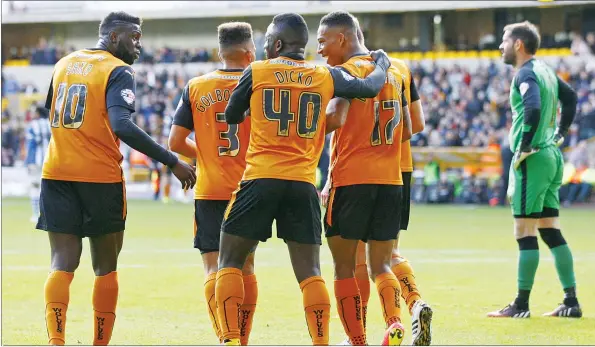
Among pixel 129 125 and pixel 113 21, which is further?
pixel 113 21

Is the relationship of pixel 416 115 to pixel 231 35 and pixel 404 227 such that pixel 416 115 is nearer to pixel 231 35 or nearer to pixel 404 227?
pixel 404 227

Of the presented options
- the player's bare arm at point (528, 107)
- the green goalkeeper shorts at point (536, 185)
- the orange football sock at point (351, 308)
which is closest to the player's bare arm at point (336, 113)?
the orange football sock at point (351, 308)

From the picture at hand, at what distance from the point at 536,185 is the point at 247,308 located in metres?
3.28

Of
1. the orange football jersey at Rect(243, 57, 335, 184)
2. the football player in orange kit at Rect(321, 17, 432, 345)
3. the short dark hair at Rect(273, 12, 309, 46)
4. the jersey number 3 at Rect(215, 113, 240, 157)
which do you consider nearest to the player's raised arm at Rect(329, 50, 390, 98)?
the orange football jersey at Rect(243, 57, 335, 184)

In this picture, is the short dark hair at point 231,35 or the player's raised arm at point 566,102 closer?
the short dark hair at point 231,35

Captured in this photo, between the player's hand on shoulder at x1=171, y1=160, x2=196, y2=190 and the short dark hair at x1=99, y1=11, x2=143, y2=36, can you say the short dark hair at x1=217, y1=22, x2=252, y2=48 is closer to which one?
the short dark hair at x1=99, y1=11, x2=143, y2=36

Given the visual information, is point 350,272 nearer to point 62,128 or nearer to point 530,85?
point 62,128

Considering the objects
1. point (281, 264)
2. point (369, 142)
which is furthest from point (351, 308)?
point (281, 264)

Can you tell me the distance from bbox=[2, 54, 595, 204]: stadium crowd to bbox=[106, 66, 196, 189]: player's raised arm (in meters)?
20.2

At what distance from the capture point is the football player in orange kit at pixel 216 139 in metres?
7.55

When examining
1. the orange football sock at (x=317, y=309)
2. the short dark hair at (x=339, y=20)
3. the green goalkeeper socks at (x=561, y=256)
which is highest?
the short dark hair at (x=339, y=20)

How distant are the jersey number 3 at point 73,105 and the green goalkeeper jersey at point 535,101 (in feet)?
13.8

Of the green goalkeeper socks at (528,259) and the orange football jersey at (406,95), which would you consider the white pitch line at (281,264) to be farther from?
the orange football jersey at (406,95)

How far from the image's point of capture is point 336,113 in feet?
22.9
